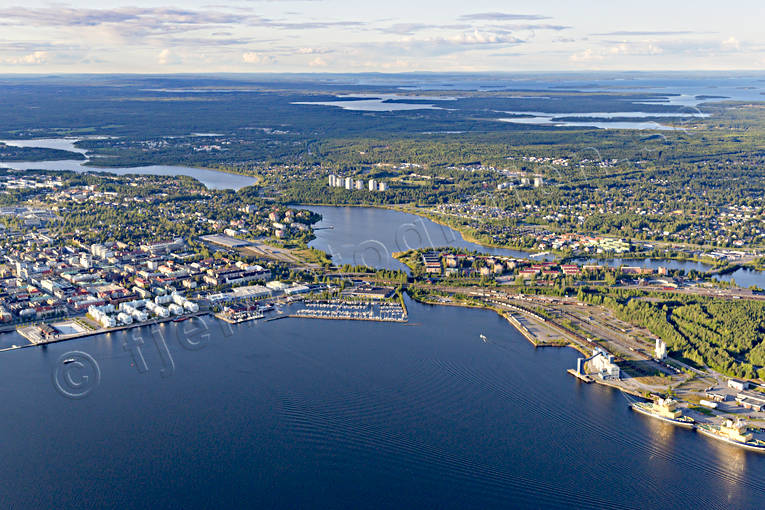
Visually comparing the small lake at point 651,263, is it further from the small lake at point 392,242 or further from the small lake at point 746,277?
the small lake at point 746,277

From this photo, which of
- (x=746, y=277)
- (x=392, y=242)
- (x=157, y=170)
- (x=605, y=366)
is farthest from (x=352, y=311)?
(x=157, y=170)

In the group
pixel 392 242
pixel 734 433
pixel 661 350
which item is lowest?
pixel 734 433

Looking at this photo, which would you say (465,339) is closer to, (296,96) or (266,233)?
(266,233)

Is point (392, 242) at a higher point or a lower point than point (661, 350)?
higher

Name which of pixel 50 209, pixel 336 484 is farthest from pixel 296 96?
pixel 336 484

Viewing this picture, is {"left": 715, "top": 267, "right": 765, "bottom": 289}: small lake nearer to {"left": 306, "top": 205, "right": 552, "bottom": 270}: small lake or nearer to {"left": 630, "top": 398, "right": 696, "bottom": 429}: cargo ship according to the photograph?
A: {"left": 306, "top": 205, "right": 552, "bottom": 270}: small lake

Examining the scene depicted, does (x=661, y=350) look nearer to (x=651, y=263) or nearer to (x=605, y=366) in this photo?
(x=605, y=366)

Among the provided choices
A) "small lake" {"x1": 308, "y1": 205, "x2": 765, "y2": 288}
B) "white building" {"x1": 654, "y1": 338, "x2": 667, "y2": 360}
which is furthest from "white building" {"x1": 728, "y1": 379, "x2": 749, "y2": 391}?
"small lake" {"x1": 308, "y1": 205, "x2": 765, "y2": 288}
